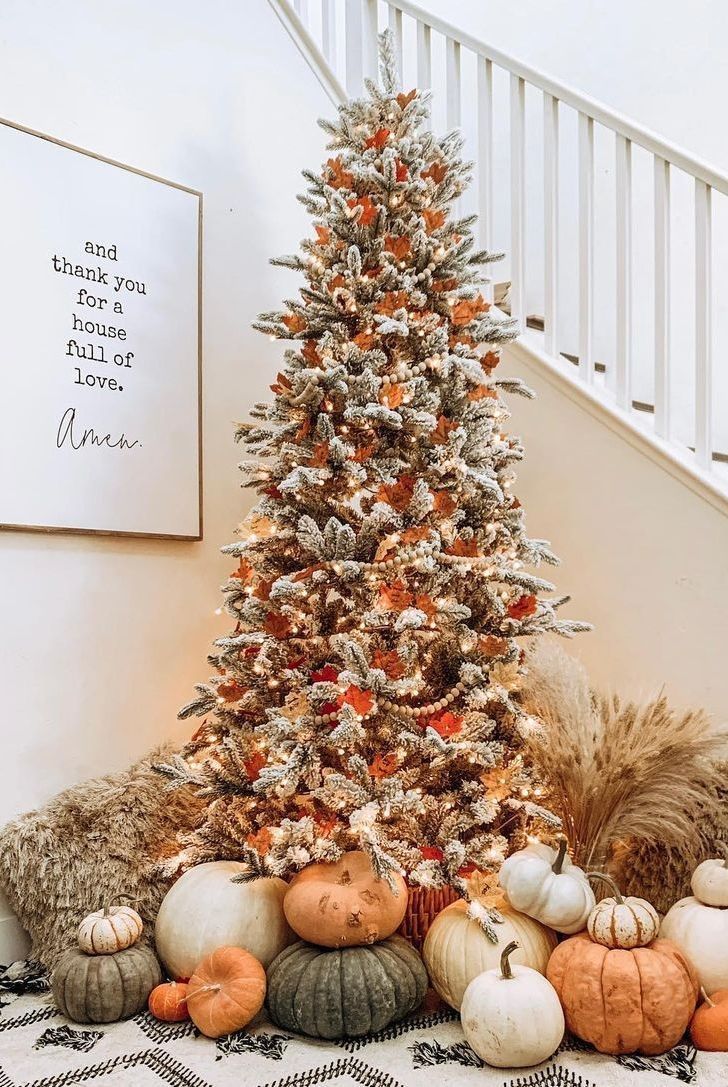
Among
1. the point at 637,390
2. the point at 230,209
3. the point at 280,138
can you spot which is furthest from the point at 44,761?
the point at 637,390

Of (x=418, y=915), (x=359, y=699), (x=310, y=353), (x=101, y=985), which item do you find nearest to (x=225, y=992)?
(x=101, y=985)

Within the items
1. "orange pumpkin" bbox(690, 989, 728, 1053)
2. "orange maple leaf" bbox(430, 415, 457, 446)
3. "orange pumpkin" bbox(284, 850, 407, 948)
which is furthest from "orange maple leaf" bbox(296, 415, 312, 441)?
"orange pumpkin" bbox(690, 989, 728, 1053)

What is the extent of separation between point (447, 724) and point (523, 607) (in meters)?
0.30

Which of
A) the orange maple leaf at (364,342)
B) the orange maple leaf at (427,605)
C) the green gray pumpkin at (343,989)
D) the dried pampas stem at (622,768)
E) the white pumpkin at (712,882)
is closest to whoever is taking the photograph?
the green gray pumpkin at (343,989)

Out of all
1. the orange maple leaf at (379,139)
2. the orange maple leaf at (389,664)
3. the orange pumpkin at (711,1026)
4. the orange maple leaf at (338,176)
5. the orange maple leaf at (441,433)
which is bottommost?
the orange pumpkin at (711,1026)

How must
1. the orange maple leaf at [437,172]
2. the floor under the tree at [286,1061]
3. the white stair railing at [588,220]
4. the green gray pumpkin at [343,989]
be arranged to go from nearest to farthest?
the floor under the tree at [286,1061]
the green gray pumpkin at [343,989]
the orange maple leaf at [437,172]
the white stair railing at [588,220]

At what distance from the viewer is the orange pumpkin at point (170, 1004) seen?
156cm

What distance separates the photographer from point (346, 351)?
187cm

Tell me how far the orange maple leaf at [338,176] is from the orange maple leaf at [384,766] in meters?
1.23

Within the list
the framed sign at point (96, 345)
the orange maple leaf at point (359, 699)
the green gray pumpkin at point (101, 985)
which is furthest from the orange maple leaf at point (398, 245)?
the green gray pumpkin at point (101, 985)

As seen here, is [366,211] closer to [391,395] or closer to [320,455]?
[391,395]

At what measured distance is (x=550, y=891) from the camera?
5.16 ft

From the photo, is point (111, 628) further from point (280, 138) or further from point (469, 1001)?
point (280, 138)

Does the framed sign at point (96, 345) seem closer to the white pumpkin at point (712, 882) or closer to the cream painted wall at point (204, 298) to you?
the cream painted wall at point (204, 298)
